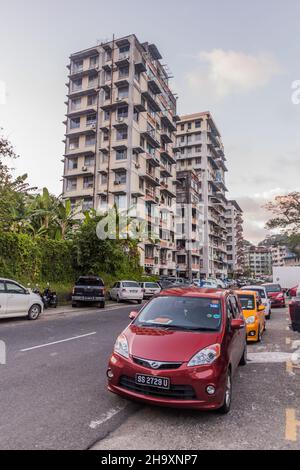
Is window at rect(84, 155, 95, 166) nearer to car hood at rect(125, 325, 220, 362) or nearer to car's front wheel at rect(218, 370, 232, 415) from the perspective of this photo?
car hood at rect(125, 325, 220, 362)

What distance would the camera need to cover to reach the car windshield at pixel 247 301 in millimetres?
10555

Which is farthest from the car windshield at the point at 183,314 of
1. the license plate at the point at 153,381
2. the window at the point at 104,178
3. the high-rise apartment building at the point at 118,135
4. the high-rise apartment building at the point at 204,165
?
the high-rise apartment building at the point at 204,165

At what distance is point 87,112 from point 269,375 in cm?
4806

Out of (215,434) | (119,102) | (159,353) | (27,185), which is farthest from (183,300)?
(119,102)

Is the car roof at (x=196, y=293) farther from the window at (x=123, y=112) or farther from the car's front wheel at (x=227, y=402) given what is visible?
the window at (x=123, y=112)

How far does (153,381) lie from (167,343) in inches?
21.9

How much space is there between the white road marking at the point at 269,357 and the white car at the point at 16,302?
904 centimetres

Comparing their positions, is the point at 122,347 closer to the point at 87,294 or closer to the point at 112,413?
the point at 112,413

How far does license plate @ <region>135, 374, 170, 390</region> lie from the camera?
428 cm

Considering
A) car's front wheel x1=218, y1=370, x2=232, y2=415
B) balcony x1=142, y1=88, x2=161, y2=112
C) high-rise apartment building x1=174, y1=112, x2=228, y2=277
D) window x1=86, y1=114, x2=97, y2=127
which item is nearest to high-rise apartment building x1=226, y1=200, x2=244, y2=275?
high-rise apartment building x1=174, y1=112, x2=228, y2=277

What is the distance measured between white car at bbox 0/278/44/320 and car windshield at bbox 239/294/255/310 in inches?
332

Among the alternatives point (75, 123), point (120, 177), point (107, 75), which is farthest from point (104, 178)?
point (107, 75)

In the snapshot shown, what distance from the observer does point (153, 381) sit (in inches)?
170
